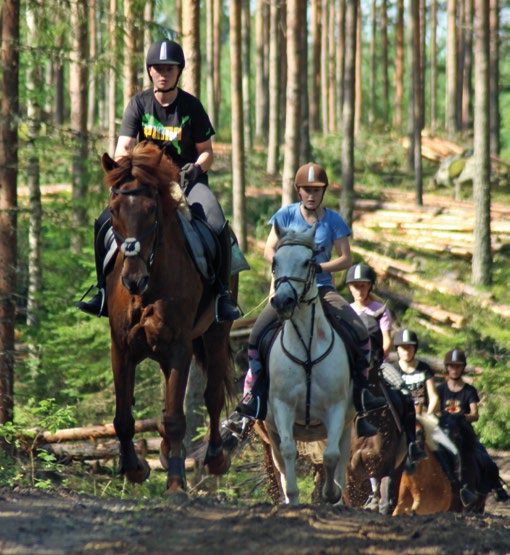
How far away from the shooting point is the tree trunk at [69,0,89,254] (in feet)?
A: 60.4

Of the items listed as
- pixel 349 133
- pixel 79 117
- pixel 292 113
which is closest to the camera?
pixel 292 113

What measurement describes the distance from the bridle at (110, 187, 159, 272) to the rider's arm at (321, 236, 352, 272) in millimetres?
1889

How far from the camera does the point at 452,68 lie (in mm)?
46875

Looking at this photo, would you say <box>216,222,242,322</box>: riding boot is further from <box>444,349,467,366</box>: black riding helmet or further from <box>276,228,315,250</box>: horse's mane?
<box>444,349,467,366</box>: black riding helmet

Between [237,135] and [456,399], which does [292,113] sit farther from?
[456,399]

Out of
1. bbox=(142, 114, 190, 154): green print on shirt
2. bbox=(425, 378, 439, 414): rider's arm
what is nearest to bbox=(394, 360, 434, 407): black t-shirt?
bbox=(425, 378, 439, 414): rider's arm

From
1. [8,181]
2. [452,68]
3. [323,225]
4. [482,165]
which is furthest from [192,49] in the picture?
[452,68]

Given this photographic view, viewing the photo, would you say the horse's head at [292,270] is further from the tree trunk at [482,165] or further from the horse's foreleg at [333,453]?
the tree trunk at [482,165]

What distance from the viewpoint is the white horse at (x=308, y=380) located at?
394 inches

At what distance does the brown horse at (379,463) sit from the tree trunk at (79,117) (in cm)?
738

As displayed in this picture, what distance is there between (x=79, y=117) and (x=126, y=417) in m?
19.5

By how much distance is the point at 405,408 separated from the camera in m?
13.6

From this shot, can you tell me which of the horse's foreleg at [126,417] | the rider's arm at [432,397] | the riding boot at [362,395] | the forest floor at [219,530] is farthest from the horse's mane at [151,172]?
the rider's arm at [432,397]

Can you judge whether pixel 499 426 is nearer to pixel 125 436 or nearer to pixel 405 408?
pixel 405 408
